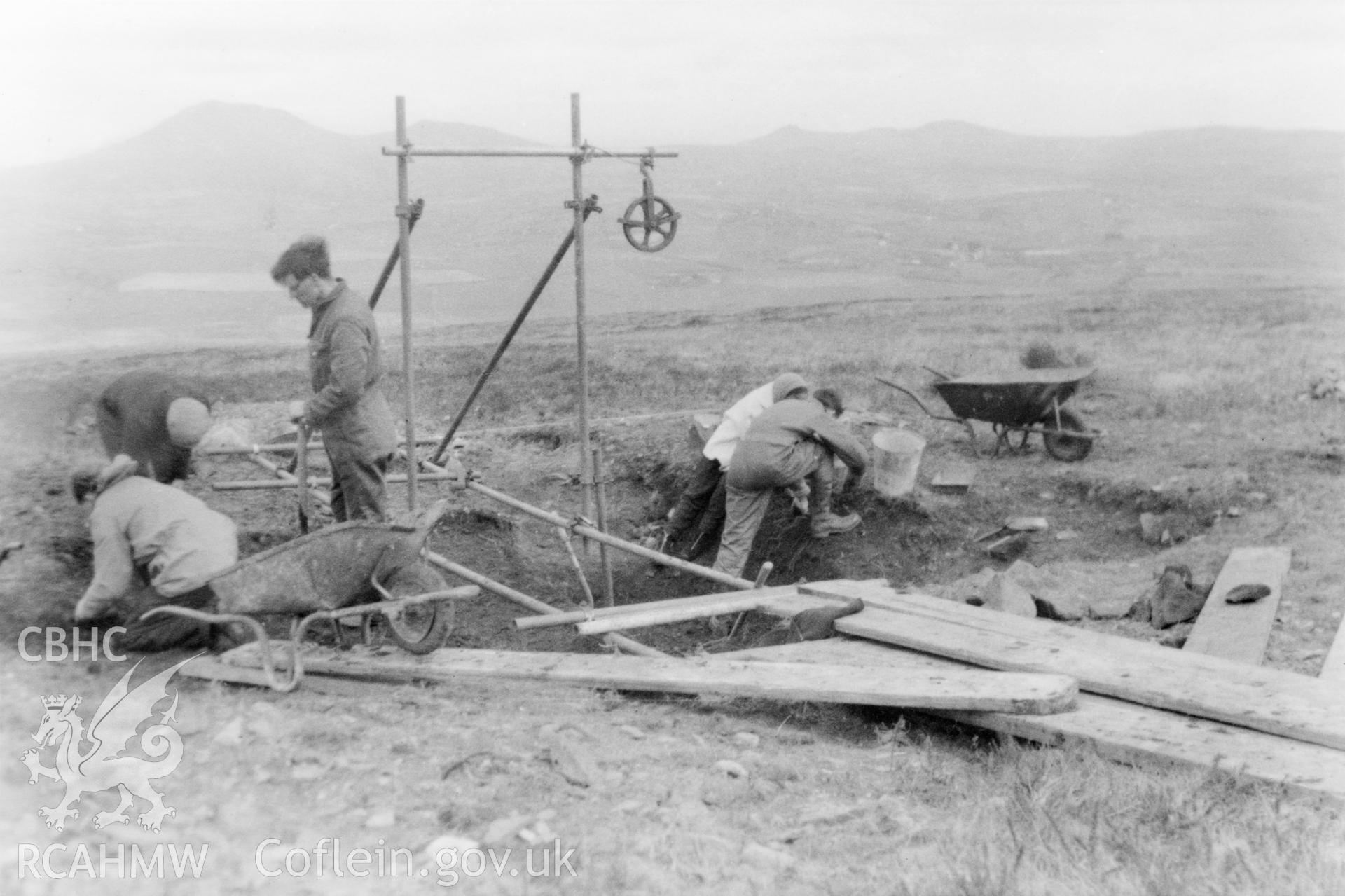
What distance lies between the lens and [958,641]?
459 cm

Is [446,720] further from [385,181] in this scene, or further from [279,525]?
[385,181]

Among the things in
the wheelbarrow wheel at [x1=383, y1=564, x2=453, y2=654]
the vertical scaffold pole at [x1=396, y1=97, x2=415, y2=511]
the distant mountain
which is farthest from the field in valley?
the distant mountain

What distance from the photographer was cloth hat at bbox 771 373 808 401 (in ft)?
23.7

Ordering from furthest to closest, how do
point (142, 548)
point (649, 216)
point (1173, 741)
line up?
1. point (649, 216)
2. point (142, 548)
3. point (1173, 741)

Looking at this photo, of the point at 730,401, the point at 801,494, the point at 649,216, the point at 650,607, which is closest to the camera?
the point at 650,607

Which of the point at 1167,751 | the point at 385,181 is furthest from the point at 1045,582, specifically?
the point at 385,181

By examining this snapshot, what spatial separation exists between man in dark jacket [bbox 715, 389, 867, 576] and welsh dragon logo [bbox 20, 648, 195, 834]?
149 inches

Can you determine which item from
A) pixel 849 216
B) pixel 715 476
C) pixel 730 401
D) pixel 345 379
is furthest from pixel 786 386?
pixel 849 216

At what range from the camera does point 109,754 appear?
11.5 ft

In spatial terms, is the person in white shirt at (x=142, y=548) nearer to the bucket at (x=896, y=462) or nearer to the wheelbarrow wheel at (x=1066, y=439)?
the bucket at (x=896, y=462)

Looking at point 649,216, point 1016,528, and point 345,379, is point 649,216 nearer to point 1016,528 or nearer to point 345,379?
point 345,379

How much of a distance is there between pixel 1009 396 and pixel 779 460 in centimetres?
243

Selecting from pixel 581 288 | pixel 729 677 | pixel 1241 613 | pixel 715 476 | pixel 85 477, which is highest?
pixel 581 288

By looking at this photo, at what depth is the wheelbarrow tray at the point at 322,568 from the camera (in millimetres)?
4109
